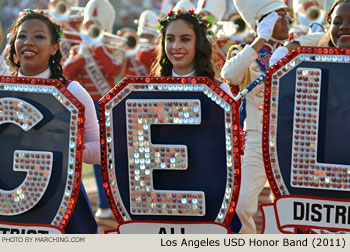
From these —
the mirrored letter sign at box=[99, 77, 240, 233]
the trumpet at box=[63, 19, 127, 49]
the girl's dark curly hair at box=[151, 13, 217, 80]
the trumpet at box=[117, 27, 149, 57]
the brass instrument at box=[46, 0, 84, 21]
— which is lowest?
the mirrored letter sign at box=[99, 77, 240, 233]

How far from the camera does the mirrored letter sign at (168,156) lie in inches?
125

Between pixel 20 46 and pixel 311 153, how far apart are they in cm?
154

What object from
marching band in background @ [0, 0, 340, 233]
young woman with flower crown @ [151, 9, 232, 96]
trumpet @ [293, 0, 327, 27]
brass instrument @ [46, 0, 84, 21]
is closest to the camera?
young woman with flower crown @ [151, 9, 232, 96]

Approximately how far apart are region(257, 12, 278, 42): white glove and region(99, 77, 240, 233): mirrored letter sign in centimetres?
187

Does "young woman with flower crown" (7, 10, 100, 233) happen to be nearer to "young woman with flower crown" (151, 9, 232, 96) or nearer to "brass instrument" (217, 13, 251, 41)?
"young woman with flower crown" (151, 9, 232, 96)

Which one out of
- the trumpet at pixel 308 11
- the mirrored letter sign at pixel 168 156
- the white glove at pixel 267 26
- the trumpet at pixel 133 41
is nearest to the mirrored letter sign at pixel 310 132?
the mirrored letter sign at pixel 168 156

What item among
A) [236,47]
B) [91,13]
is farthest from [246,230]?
[91,13]

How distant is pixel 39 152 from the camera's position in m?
3.29

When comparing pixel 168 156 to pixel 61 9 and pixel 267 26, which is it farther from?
pixel 61 9

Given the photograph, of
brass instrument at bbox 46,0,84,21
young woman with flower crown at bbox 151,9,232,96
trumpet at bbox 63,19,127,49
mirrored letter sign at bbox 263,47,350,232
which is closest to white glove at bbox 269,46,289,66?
young woman with flower crown at bbox 151,9,232,96

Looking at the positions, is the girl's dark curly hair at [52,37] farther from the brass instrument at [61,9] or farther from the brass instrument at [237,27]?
the brass instrument at [61,9]

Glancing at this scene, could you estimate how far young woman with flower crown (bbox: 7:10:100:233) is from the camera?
3510 millimetres

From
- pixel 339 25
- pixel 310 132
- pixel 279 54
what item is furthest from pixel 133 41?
pixel 310 132

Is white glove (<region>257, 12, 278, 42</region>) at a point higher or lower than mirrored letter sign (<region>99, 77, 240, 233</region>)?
higher
